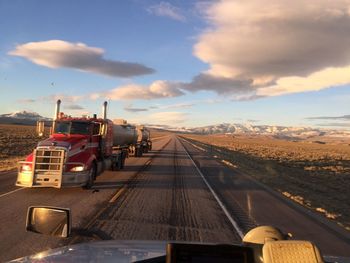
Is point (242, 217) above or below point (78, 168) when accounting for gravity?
below

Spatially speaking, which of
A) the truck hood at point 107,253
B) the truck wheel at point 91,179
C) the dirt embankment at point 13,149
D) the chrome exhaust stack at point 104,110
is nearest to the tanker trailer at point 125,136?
the chrome exhaust stack at point 104,110

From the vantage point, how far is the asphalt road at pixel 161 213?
861 centimetres

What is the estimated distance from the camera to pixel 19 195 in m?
13.7

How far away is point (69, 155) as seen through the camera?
1516 cm

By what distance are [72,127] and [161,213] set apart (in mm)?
7614

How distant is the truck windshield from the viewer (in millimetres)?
17359

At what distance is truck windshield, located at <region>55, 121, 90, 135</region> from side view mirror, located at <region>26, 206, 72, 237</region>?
1360 centimetres

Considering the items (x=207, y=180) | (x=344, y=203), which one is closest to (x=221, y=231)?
(x=344, y=203)

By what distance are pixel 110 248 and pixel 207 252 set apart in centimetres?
105

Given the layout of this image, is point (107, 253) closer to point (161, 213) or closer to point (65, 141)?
point (161, 213)

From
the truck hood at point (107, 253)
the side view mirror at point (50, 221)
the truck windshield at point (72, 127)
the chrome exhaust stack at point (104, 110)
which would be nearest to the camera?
the truck hood at point (107, 253)

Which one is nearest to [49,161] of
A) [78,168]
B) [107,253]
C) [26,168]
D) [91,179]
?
[26,168]

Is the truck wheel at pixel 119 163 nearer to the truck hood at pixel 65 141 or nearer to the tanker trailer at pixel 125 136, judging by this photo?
the tanker trailer at pixel 125 136

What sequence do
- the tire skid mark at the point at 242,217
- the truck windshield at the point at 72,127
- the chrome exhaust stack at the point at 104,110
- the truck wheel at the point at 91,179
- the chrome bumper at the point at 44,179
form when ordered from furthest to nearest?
the chrome exhaust stack at the point at 104,110 → the truck windshield at the point at 72,127 → the truck wheel at the point at 91,179 → the chrome bumper at the point at 44,179 → the tire skid mark at the point at 242,217
